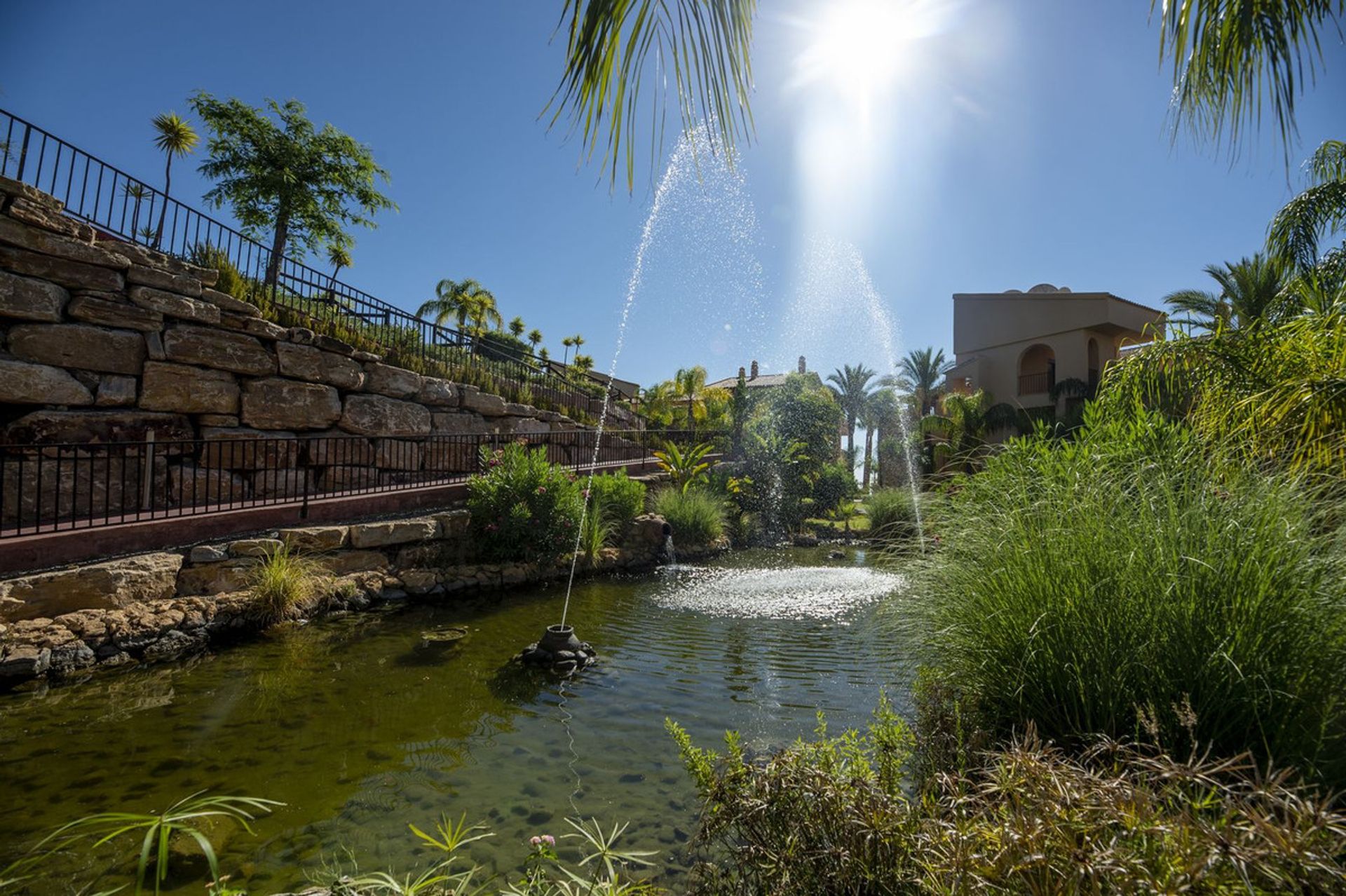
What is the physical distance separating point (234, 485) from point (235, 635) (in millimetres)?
4449

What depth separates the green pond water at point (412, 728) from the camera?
3264mm

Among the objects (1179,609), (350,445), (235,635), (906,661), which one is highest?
(350,445)

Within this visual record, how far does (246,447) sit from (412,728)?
7.79 m

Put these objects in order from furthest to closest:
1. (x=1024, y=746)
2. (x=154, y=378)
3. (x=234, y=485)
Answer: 1. (x=234, y=485)
2. (x=154, y=378)
3. (x=1024, y=746)

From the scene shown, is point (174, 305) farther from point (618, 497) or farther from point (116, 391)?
point (618, 497)

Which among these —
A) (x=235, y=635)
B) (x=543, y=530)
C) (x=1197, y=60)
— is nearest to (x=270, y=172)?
(x=543, y=530)

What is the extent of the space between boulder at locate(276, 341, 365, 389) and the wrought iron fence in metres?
1.27

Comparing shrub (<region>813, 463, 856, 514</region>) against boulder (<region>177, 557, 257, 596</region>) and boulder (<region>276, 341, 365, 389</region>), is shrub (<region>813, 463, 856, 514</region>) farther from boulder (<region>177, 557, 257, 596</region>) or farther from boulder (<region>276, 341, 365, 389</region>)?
boulder (<region>177, 557, 257, 596</region>)

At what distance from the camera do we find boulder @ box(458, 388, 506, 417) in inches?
596

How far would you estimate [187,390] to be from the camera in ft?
31.3

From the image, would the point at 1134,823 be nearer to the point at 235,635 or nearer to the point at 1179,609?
the point at 1179,609

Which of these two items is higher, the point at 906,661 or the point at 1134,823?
the point at 1134,823

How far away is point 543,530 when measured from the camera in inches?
395

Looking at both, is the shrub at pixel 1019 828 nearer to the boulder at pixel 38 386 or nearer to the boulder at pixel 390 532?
the boulder at pixel 390 532
